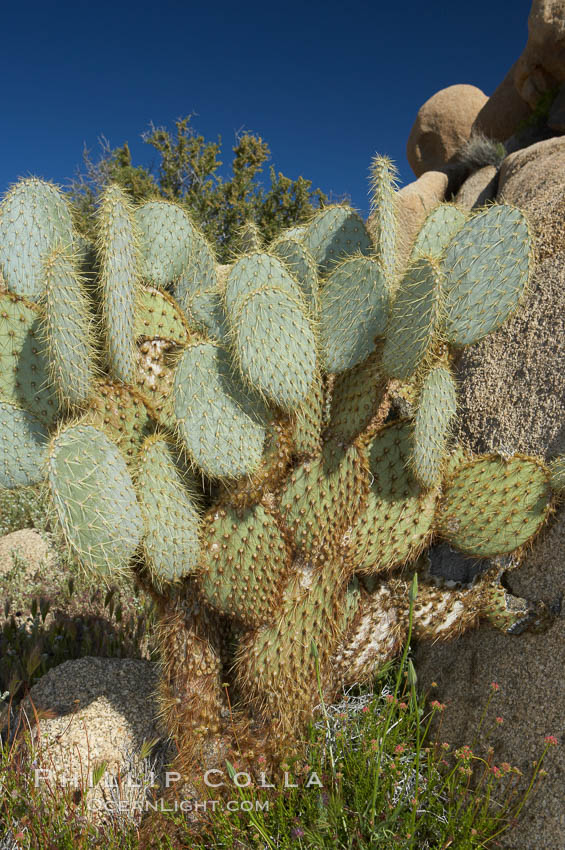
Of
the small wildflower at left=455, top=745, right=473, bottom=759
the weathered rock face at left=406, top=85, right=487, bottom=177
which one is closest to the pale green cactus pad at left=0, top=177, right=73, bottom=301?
the small wildflower at left=455, top=745, right=473, bottom=759

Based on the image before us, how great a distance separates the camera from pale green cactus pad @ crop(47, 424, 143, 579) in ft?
6.36

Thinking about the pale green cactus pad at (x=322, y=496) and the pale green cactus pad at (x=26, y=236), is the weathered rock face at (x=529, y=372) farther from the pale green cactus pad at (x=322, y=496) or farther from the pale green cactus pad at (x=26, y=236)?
the pale green cactus pad at (x=26, y=236)

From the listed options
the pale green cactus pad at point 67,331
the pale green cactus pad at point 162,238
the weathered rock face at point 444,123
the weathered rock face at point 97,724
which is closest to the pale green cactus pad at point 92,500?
the pale green cactus pad at point 67,331

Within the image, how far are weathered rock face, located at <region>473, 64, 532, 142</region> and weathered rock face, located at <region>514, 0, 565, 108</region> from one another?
0.74m

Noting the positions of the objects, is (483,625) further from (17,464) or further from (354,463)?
(17,464)

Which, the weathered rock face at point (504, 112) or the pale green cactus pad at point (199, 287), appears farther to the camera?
the weathered rock face at point (504, 112)

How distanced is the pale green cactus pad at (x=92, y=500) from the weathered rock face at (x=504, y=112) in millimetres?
14035

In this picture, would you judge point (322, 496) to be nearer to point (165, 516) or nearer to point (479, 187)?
point (165, 516)

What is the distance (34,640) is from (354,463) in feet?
8.20

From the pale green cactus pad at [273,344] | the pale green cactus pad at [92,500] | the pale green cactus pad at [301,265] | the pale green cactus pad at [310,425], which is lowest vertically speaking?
the pale green cactus pad at [92,500]

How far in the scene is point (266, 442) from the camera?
7.38 feet

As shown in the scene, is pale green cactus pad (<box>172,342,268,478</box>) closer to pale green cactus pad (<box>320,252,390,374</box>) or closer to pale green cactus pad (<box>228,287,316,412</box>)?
pale green cactus pad (<box>228,287,316,412</box>)

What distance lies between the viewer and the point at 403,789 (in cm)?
209

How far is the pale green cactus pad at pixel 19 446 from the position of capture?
2289mm
